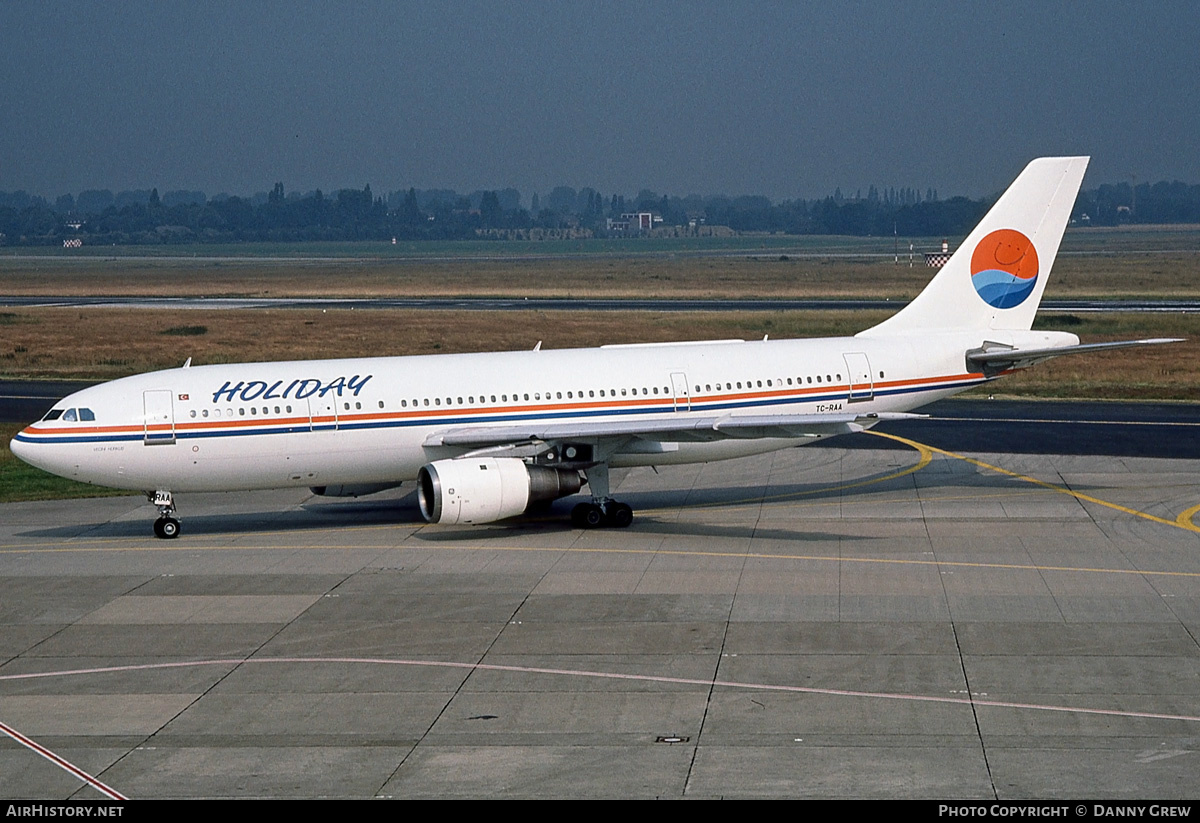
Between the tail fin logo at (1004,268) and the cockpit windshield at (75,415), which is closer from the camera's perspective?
the cockpit windshield at (75,415)

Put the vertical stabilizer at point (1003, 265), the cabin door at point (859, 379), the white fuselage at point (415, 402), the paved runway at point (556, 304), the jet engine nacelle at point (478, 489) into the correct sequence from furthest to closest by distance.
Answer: the paved runway at point (556, 304)
the vertical stabilizer at point (1003, 265)
the cabin door at point (859, 379)
the white fuselage at point (415, 402)
the jet engine nacelle at point (478, 489)

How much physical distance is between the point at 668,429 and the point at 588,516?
3.27 metres

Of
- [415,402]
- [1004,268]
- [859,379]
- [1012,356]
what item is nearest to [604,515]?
[415,402]

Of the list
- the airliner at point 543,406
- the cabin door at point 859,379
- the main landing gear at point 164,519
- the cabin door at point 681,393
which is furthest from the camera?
the cabin door at point 859,379

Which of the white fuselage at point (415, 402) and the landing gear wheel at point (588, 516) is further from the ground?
the white fuselage at point (415, 402)

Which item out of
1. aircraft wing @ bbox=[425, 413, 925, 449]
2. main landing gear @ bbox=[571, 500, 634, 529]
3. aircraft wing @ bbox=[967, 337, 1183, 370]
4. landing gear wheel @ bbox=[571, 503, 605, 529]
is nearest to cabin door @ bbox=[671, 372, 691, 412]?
aircraft wing @ bbox=[425, 413, 925, 449]

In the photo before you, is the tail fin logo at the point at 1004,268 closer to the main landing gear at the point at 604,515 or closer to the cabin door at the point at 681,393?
the cabin door at the point at 681,393

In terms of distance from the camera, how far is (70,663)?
24172mm

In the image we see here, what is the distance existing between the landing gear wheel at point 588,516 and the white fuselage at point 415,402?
133 centimetres

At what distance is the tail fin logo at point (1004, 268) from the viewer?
39.8m

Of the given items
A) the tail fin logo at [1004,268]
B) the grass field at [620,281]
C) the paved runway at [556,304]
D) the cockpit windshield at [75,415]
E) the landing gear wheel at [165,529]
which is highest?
the tail fin logo at [1004,268]

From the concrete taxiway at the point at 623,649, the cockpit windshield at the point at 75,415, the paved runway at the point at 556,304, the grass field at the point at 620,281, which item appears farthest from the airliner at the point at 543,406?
the grass field at the point at 620,281

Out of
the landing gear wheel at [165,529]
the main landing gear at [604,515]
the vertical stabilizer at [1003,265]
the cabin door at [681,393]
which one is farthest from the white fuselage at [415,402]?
the main landing gear at [604,515]

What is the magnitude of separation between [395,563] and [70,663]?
28.5 ft
